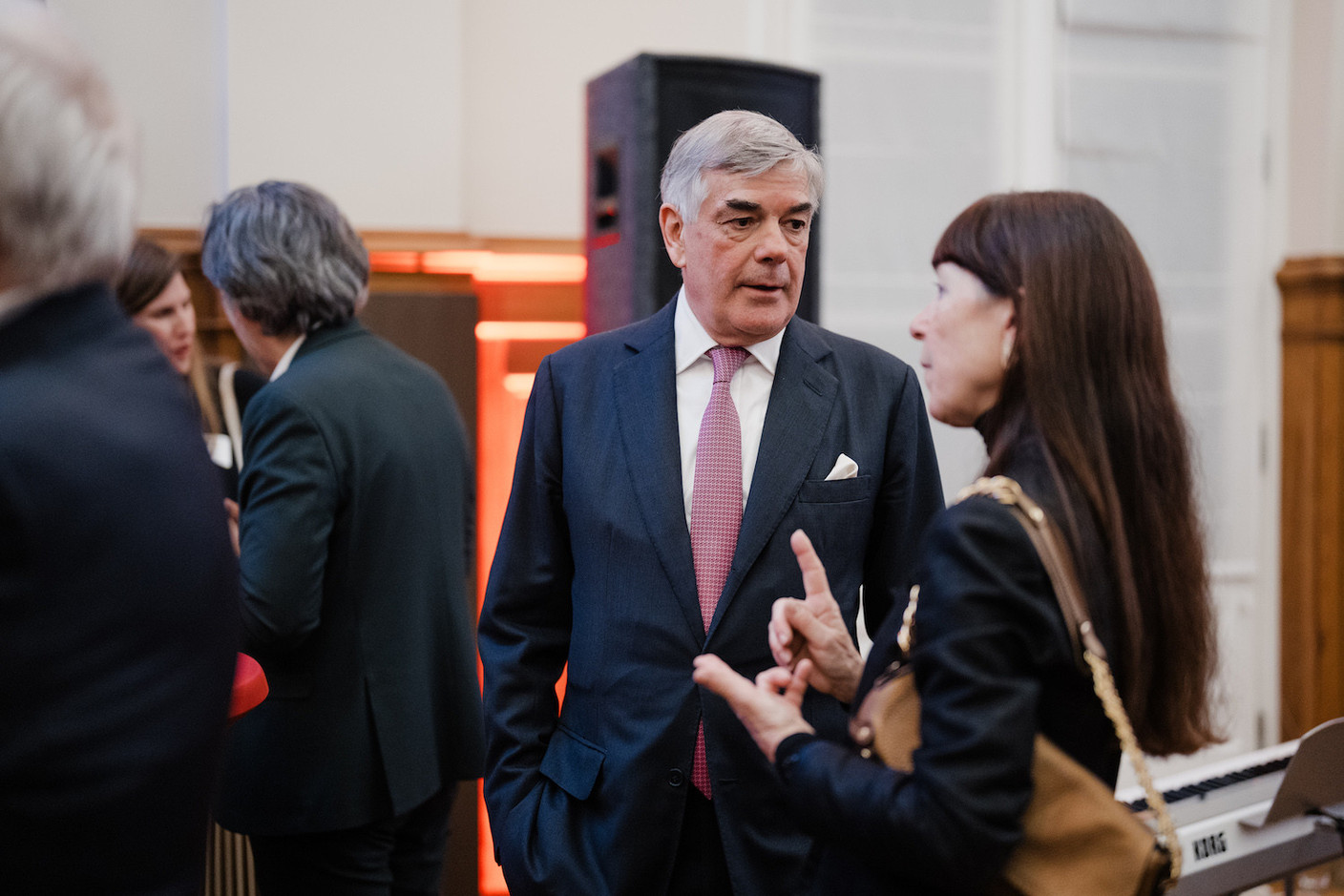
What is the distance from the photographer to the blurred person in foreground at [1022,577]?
1.00 metres

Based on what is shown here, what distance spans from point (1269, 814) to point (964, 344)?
1169 millimetres

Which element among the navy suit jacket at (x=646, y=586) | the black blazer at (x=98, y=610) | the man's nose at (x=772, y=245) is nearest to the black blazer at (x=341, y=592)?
the navy suit jacket at (x=646, y=586)

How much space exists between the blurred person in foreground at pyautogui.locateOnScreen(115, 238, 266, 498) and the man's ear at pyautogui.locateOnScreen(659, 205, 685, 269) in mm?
842

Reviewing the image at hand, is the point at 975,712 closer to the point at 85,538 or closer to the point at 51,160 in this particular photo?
the point at 85,538

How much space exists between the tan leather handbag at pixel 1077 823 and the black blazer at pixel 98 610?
2.21 feet

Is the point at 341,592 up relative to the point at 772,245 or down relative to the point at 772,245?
down

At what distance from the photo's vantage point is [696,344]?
5.57 ft

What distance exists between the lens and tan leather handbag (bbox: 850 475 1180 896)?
1016mm

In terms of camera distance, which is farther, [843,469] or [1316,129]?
[1316,129]

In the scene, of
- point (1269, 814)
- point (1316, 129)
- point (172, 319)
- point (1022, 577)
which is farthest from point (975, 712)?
point (1316, 129)

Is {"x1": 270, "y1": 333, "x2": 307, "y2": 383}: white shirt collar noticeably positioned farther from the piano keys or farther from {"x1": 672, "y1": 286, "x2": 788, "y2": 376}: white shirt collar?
the piano keys

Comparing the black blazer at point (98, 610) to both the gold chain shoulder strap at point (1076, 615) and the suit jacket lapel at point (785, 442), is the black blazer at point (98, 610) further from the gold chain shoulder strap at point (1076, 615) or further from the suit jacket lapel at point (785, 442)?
the suit jacket lapel at point (785, 442)

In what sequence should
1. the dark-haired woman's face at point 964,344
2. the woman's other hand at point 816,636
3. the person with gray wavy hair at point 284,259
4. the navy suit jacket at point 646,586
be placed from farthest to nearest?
the person with gray wavy hair at point 284,259, the navy suit jacket at point 646,586, the woman's other hand at point 816,636, the dark-haired woman's face at point 964,344

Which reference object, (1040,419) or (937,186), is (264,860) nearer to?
(1040,419)
